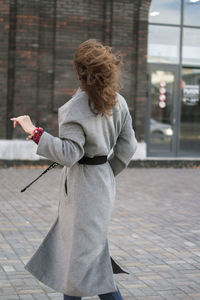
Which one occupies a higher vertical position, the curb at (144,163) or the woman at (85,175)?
the woman at (85,175)

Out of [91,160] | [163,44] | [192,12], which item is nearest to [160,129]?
[163,44]

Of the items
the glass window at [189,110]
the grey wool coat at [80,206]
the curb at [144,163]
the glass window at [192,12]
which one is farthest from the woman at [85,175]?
the glass window at [192,12]

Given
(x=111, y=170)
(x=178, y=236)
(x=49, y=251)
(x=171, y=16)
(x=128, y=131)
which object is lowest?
(x=178, y=236)

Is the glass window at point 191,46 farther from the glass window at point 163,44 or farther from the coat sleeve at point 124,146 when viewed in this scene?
the coat sleeve at point 124,146

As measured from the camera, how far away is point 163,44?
47.5 ft

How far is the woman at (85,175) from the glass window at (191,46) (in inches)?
453

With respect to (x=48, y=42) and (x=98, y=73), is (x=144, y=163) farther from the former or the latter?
(x=98, y=73)

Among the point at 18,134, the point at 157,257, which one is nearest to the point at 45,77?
the point at 18,134

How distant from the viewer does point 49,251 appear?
3607mm

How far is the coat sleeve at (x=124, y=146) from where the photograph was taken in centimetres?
372

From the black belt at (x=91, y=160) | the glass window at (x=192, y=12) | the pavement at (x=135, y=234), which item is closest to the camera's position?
the black belt at (x=91, y=160)

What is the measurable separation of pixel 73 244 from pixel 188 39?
39.5 ft

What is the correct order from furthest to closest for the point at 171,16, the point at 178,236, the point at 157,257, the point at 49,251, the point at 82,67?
the point at 171,16 < the point at 178,236 < the point at 157,257 < the point at 49,251 < the point at 82,67

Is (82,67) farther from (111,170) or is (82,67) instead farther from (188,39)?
(188,39)
